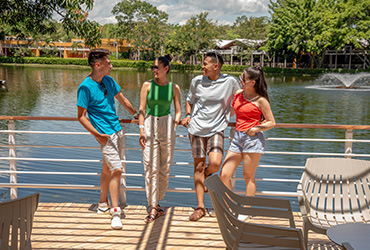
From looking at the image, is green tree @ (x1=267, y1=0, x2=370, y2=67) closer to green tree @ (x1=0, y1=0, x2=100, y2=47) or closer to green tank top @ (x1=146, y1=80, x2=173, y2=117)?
green tree @ (x1=0, y1=0, x2=100, y2=47)

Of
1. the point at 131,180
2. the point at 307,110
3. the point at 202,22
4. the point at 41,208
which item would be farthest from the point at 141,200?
the point at 202,22

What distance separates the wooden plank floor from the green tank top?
1.03m

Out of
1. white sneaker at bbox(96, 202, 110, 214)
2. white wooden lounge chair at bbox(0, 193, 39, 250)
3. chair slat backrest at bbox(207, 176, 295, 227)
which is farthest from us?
white sneaker at bbox(96, 202, 110, 214)

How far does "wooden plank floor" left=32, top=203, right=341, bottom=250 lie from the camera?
3488 millimetres

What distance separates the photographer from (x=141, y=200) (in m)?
7.98

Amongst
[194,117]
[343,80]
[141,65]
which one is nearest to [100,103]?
[194,117]

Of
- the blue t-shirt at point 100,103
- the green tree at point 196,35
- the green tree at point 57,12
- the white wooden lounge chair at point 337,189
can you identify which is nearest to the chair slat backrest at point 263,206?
the white wooden lounge chair at point 337,189

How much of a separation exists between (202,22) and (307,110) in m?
39.9

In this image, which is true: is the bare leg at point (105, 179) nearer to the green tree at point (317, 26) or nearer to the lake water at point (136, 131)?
the lake water at point (136, 131)

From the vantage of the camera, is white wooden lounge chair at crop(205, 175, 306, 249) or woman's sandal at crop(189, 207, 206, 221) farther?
woman's sandal at crop(189, 207, 206, 221)

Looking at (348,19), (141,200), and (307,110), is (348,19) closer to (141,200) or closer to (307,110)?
(307,110)

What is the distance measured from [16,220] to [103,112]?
1807mm

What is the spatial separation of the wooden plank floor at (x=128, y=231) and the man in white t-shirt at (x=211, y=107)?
0.59 metres

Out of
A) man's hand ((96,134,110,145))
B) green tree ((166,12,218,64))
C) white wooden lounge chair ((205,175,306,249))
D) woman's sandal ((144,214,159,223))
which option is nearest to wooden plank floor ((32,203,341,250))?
woman's sandal ((144,214,159,223))
